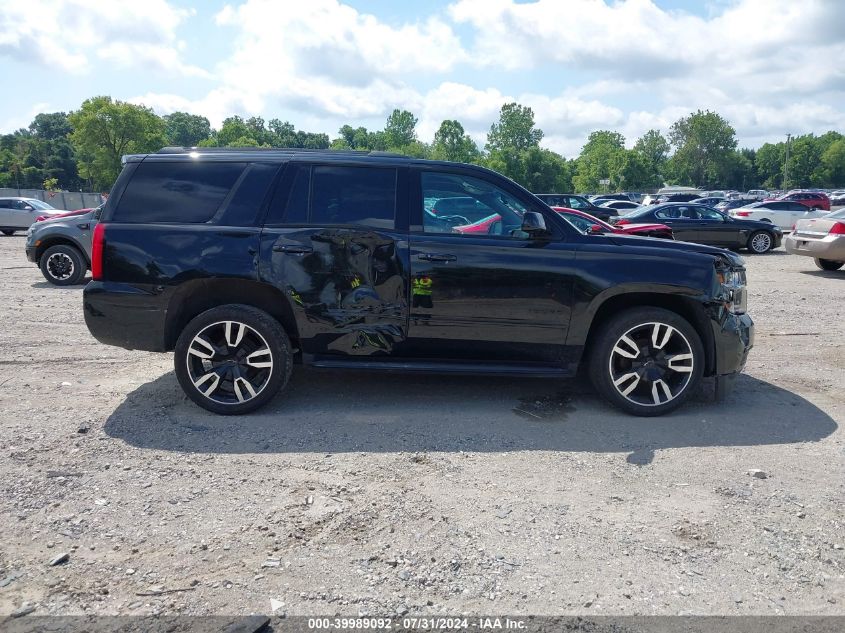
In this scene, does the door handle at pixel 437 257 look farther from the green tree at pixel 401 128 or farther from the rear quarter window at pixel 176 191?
the green tree at pixel 401 128

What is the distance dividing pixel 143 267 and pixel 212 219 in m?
0.61

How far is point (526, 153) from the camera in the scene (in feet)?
329

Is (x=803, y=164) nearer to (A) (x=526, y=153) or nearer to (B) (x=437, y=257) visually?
(A) (x=526, y=153)

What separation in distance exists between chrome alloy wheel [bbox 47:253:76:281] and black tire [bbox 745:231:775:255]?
17.0 metres

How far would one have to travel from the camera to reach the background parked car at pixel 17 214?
93.4ft

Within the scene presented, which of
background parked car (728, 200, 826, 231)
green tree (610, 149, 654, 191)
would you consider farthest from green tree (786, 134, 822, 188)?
background parked car (728, 200, 826, 231)

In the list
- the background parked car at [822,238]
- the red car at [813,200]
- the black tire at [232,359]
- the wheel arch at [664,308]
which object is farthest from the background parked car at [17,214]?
the red car at [813,200]

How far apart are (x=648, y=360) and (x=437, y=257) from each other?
175 centimetres

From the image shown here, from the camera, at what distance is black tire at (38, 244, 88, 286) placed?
12.4 m

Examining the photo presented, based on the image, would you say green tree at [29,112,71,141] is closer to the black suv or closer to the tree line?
the tree line

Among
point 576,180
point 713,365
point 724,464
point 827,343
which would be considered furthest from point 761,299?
point 576,180

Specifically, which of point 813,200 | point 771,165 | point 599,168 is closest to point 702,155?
point 771,165

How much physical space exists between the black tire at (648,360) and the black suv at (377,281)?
1cm

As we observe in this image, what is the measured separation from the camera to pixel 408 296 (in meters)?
5.19
